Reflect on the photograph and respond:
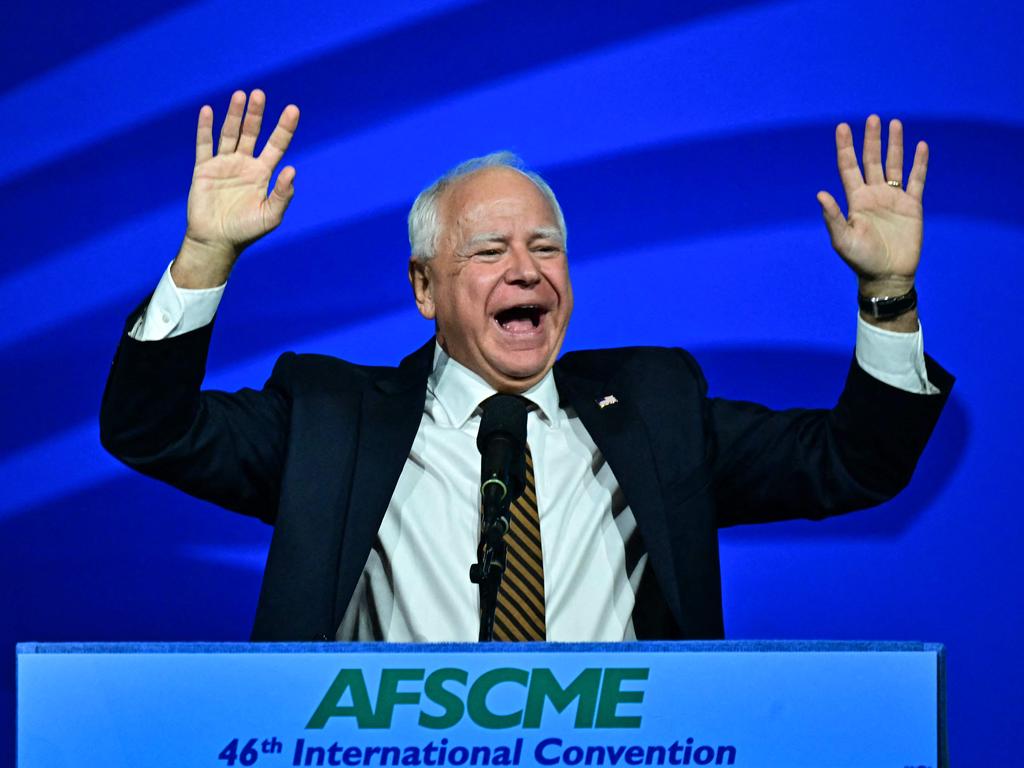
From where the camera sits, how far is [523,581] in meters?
1.91

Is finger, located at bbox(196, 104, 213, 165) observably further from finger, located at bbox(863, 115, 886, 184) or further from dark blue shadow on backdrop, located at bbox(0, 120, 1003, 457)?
finger, located at bbox(863, 115, 886, 184)

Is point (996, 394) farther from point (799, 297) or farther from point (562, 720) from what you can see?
point (562, 720)

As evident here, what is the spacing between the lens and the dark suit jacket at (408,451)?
6.28ft

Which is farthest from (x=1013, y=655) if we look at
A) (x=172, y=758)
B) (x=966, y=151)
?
(x=172, y=758)

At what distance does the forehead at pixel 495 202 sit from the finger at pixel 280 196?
380mm

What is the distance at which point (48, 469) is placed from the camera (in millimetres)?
2668

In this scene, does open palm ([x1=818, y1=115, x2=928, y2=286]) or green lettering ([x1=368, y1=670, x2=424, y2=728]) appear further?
open palm ([x1=818, y1=115, x2=928, y2=286])

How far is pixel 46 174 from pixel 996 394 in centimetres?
Result: 190

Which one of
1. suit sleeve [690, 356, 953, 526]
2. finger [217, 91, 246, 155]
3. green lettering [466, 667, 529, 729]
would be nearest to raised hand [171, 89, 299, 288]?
finger [217, 91, 246, 155]

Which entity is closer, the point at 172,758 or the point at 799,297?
the point at 172,758

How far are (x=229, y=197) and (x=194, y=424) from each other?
Result: 0.33 m

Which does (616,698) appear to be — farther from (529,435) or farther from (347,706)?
(529,435)

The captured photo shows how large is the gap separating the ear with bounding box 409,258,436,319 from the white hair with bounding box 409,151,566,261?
0.01 metres

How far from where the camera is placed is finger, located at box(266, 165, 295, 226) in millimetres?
1905
